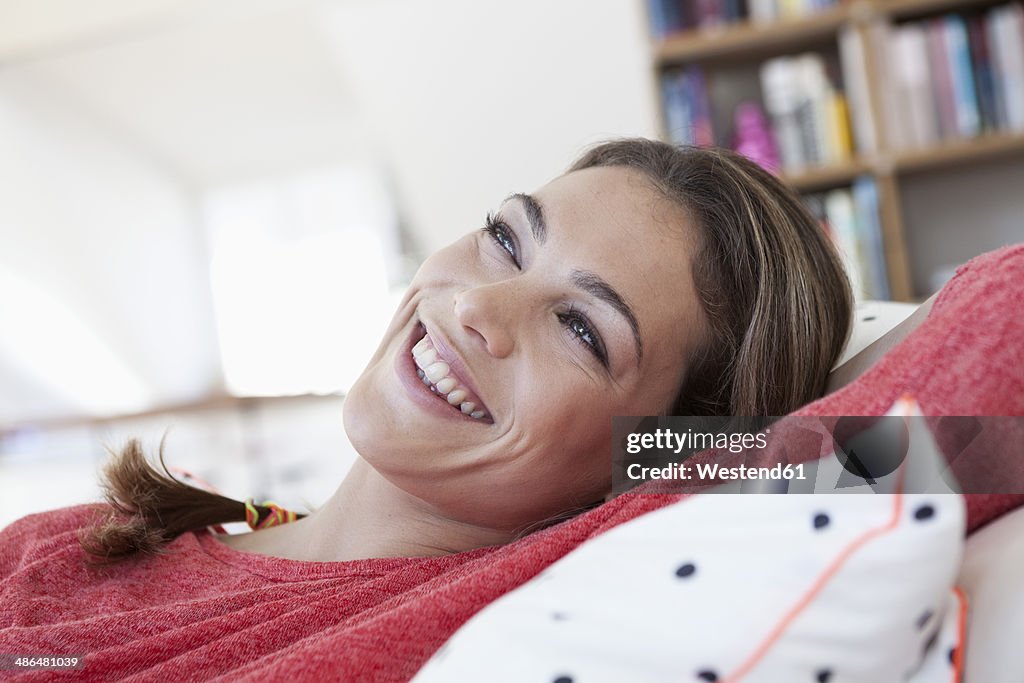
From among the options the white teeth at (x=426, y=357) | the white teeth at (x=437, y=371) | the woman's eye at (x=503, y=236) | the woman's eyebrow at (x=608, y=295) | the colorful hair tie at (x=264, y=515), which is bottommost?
the colorful hair tie at (x=264, y=515)

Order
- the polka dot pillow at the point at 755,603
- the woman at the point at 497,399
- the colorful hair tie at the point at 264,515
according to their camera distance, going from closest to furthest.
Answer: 1. the polka dot pillow at the point at 755,603
2. the woman at the point at 497,399
3. the colorful hair tie at the point at 264,515

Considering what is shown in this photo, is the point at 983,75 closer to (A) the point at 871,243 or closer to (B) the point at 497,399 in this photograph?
(A) the point at 871,243

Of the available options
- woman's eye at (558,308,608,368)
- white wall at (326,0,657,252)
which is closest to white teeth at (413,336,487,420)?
woman's eye at (558,308,608,368)

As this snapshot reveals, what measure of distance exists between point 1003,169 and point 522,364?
6.53 feet

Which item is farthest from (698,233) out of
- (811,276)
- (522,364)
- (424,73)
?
(424,73)

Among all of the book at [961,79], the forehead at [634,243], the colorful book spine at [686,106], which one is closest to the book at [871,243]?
the book at [961,79]

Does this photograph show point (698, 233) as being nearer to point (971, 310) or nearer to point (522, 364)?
point (522, 364)

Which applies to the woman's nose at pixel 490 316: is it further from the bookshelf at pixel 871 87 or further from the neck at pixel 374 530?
the bookshelf at pixel 871 87

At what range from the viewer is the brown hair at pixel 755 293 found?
896 mm

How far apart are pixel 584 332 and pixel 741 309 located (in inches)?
7.4

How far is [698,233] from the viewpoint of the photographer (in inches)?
37.2

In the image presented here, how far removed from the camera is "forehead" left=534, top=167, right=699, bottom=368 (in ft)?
2.86

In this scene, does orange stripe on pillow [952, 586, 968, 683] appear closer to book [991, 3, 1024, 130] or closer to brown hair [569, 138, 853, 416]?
brown hair [569, 138, 853, 416]

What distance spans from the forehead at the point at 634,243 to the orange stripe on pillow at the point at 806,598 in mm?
414
